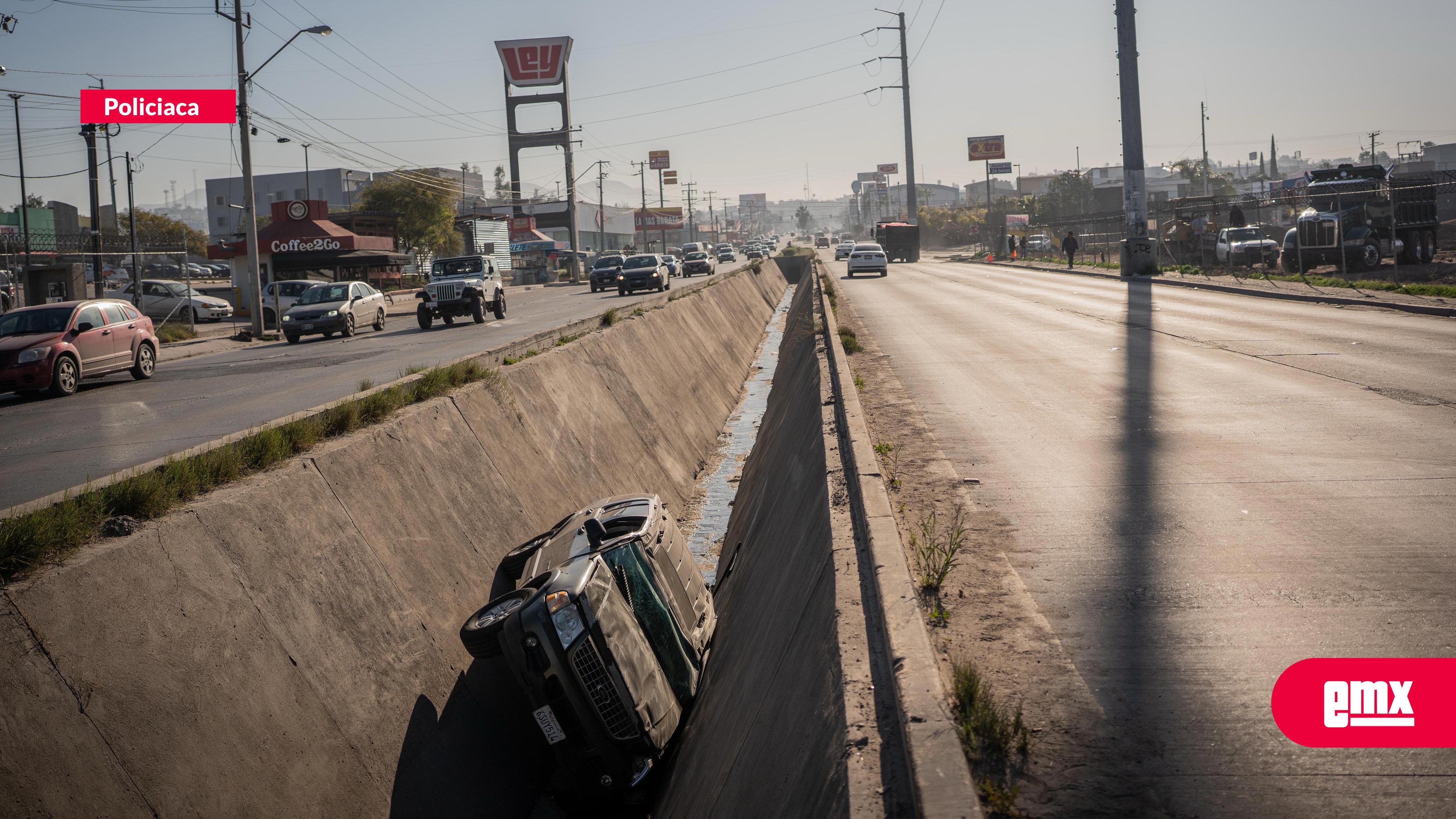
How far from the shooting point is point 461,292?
33.7 meters

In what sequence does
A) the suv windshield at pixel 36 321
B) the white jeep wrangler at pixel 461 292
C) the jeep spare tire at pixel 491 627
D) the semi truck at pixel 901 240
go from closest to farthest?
the jeep spare tire at pixel 491 627, the suv windshield at pixel 36 321, the white jeep wrangler at pixel 461 292, the semi truck at pixel 901 240

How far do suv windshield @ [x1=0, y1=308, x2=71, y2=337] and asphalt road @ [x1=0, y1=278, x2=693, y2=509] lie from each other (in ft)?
3.97

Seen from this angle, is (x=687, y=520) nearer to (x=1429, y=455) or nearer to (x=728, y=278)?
(x=1429, y=455)

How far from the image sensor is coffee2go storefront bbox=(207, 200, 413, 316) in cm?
5075

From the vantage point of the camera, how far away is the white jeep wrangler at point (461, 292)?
1319 inches

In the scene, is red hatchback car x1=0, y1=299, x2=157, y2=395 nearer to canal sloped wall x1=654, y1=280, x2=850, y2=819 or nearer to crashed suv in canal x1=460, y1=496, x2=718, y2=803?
canal sloped wall x1=654, y1=280, x2=850, y2=819

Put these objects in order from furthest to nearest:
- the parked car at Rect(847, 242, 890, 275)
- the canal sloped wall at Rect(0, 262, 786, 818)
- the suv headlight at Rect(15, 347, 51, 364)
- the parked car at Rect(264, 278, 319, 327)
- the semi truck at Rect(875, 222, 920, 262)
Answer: the semi truck at Rect(875, 222, 920, 262), the parked car at Rect(847, 242, 890, 275), the parked car at Rect(264, 278, 319, 327), the suv headlight at Rect(15, 347, 51, 364), the canal sloped wall at Rect(0, 262, 786, 818)

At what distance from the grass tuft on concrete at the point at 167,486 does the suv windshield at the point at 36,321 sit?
1221 cm

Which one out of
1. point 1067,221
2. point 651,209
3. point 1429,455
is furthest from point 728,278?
point 651,209

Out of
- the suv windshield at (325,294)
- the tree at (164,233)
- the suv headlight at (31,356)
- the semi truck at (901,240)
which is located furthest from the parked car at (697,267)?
the suv headlight at (31,356)

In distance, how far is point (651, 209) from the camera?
173 meters

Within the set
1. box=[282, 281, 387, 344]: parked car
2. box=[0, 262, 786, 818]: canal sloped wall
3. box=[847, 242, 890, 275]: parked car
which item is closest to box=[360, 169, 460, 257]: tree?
box=[847, 242, 890, 275]: parked car

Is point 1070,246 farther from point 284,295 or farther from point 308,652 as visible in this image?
point 308,652

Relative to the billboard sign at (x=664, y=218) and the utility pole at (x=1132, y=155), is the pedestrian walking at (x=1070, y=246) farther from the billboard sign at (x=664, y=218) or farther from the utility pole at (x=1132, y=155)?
the billboard sign at (x=664, y=218)
